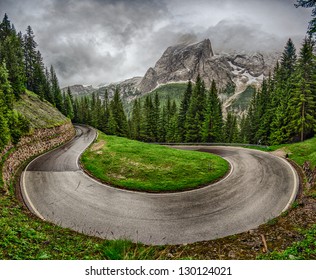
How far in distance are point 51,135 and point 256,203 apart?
31048mm

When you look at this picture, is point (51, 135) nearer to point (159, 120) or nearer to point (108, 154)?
point (108, 154)

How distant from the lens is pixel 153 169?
19328 mm

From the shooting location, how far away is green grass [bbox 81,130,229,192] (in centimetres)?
1633

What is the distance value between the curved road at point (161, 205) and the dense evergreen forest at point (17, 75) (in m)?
6.22

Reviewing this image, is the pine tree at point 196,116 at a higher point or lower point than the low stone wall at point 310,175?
higher

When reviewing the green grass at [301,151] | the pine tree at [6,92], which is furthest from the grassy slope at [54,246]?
the green grass at [301,151]

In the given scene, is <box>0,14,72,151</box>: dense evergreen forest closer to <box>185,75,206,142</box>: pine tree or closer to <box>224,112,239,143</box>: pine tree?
<box>185,75,206,142</box>: pine tree

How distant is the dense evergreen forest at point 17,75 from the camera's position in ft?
66.3

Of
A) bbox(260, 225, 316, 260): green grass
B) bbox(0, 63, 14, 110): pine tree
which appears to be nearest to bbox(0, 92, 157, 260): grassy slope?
bbox(260, 225, 316, 260): green grass

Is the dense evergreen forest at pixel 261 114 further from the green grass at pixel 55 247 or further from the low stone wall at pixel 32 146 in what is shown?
the low stone wall at pixel 32 146

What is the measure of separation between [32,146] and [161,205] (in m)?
20.8

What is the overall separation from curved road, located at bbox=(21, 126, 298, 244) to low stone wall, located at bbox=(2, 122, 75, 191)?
1.44m

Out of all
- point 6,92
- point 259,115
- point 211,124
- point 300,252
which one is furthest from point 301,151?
point 6,92

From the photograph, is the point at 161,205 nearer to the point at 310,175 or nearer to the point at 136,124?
the point at 310,175
